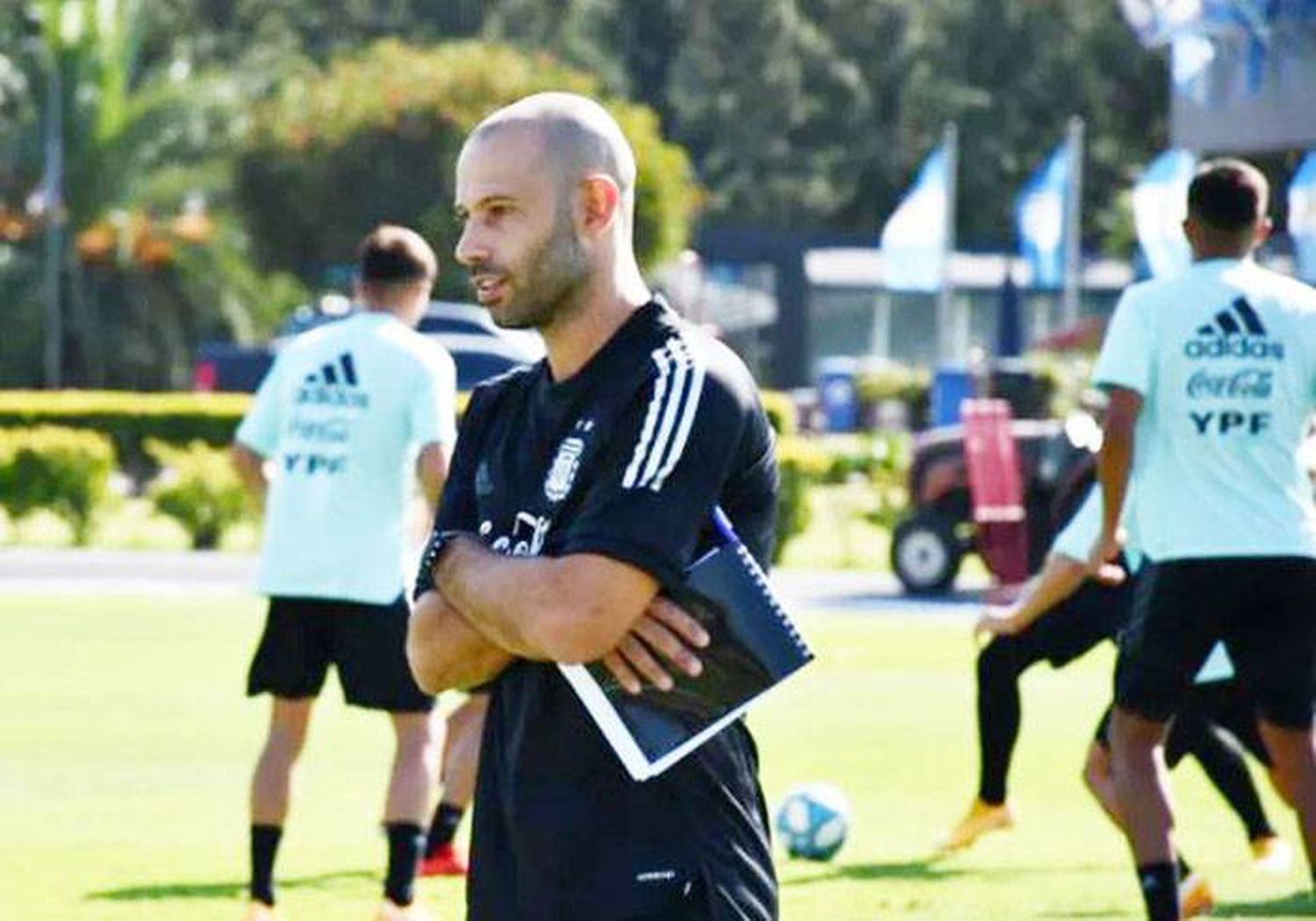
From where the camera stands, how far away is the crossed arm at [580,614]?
5.26 m

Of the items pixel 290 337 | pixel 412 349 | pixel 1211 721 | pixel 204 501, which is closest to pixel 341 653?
pixel 412 349

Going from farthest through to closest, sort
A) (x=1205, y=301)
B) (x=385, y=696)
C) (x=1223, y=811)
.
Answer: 1. (x=1223, y=811)
2. (x=385, y=696)
3. (x=1205, y=301)

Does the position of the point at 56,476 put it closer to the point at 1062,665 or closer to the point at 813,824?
the point at 813,824

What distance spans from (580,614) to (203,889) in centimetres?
656

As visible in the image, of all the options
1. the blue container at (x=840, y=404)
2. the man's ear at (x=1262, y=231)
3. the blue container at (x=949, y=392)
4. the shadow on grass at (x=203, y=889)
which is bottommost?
the blue container at (x=840, y=404)

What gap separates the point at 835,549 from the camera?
35.2 metres

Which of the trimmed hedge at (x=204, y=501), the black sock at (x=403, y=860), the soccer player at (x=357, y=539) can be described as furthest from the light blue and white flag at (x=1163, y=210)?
the black sock at (x=403, y=860)

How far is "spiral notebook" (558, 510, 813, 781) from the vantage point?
17.2 ft

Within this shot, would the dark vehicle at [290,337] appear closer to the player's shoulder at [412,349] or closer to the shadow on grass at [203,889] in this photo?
the shadow on grass at [203,889]

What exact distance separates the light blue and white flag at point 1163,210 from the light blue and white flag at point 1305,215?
Result: 3675 millimetres

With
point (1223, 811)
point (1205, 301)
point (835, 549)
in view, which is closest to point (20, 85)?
point (835, 549)

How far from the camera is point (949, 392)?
166ft

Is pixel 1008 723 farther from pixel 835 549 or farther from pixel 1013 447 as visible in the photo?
pixel 835 549

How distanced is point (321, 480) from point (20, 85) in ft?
165
